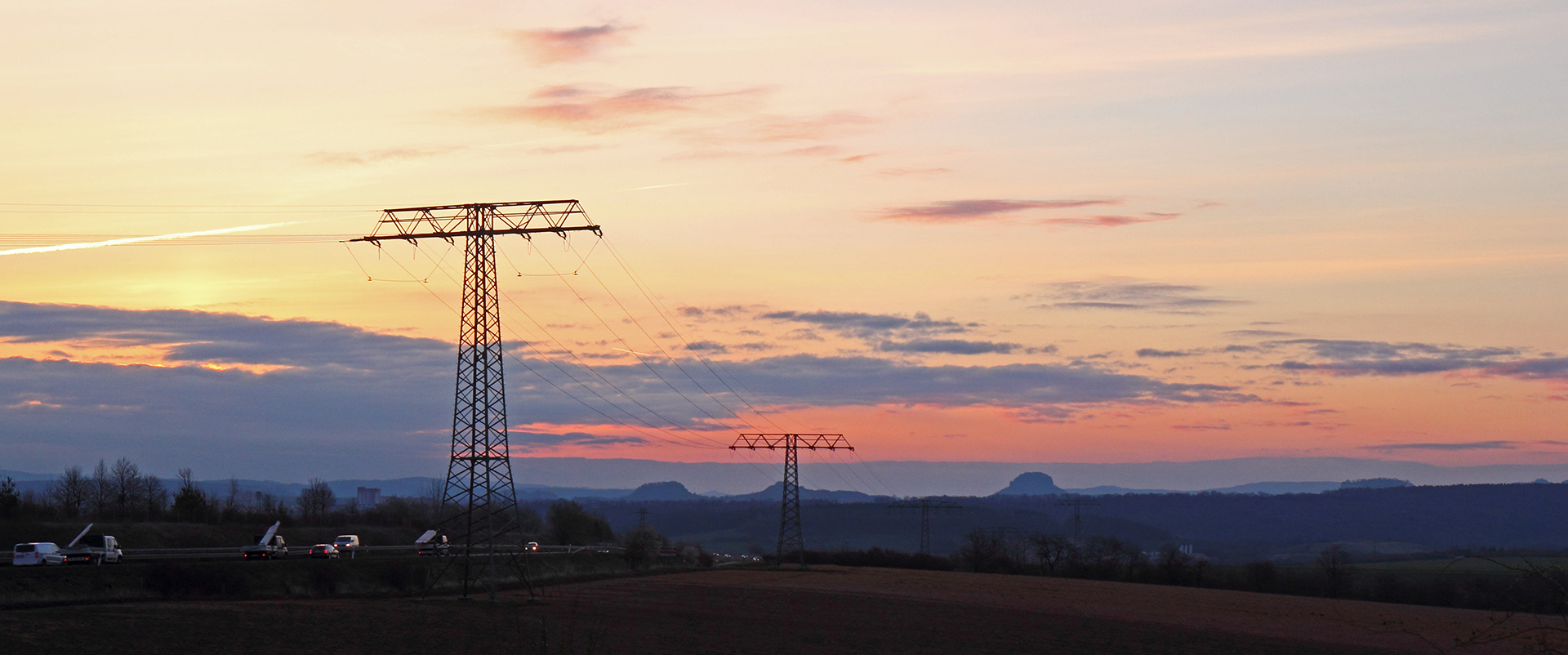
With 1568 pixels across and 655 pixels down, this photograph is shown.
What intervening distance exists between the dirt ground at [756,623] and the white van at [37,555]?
16.9m

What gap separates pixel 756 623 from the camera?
6606 centimetres

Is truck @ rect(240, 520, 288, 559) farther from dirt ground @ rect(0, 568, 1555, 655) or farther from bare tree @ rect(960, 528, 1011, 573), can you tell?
bare tree @ rect(960, 528, 1011, 573)

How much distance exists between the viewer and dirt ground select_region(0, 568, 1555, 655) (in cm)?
4550

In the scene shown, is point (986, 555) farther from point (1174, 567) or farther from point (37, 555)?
point (37, 555)

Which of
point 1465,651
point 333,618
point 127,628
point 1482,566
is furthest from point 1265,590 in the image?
point 127,628

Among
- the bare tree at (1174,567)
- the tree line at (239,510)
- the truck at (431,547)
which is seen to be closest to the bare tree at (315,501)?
the tree line at (239,510)

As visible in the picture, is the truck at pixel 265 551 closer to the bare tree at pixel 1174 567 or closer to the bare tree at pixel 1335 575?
the bare tree at pixel 1174 567

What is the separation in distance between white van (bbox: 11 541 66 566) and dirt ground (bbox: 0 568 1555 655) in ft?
55.4

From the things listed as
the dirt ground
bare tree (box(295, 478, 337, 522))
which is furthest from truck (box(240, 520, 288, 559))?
bare tree (box(295, 478, 337, 522))

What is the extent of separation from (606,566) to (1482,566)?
407 ft

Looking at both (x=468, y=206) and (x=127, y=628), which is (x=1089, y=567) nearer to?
(x=468, y=206)

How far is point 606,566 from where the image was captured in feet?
395

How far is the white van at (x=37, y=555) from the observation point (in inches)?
2552

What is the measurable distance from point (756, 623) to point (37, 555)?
40026 millimetres
